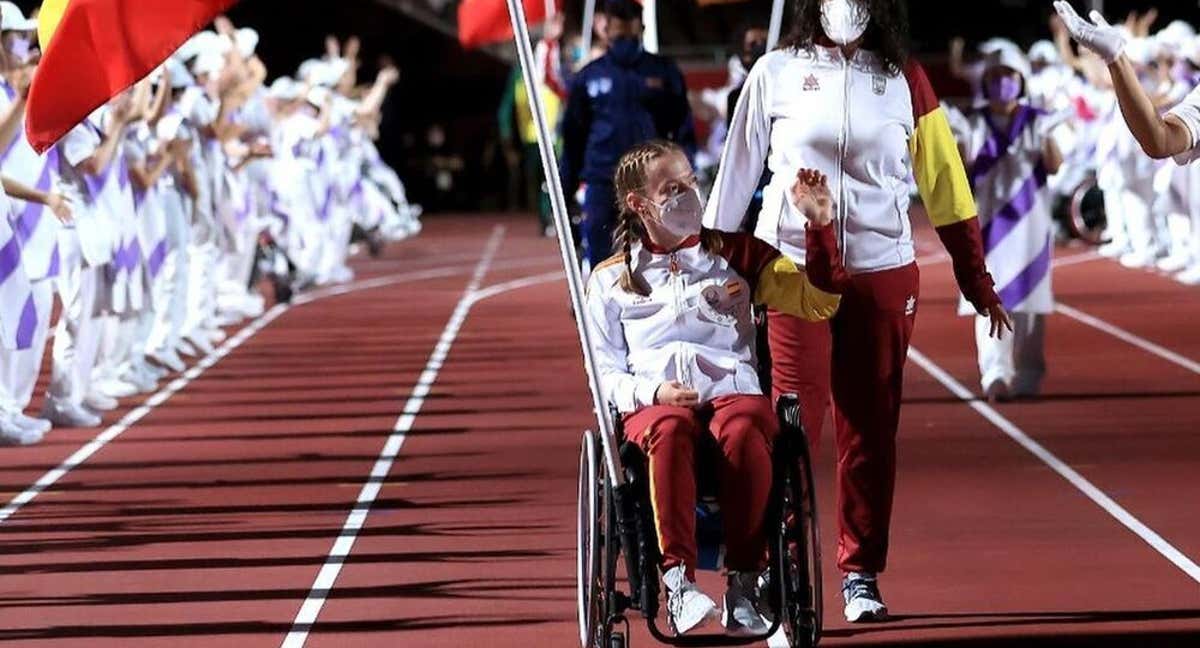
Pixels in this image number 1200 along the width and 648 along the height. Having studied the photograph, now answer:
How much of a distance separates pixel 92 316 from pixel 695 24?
121 feet

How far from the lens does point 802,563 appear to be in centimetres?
823

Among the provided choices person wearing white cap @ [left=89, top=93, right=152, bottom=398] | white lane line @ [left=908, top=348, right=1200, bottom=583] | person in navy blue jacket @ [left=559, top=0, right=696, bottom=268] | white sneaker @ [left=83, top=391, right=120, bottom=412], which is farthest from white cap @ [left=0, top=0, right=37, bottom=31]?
white lane line @ [left=908, top=348, right=1200, bottom=583]

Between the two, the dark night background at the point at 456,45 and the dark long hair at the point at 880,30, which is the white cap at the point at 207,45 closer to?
the dark long hair at the point at 880,30

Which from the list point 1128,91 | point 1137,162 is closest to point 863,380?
point 1128,91

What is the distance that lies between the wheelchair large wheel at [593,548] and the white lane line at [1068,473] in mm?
2508

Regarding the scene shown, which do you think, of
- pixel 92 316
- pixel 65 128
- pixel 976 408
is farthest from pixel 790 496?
pixel 92 316

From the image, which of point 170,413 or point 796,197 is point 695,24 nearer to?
point 170,413

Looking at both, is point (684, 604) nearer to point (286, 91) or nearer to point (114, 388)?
point (114, 388)

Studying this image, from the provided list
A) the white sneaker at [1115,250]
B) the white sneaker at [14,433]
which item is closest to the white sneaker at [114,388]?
the white sneaker at [14,433]

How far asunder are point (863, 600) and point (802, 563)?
3.50 feet

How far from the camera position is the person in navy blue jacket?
1530cm

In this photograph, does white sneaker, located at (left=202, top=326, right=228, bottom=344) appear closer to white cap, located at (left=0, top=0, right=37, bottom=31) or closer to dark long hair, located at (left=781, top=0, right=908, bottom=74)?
white cap, located at (left=0, top=0, right=37, bottom=31)

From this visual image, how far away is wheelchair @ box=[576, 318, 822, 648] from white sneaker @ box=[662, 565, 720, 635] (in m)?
0.04

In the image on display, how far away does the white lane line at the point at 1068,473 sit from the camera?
34.7ft
